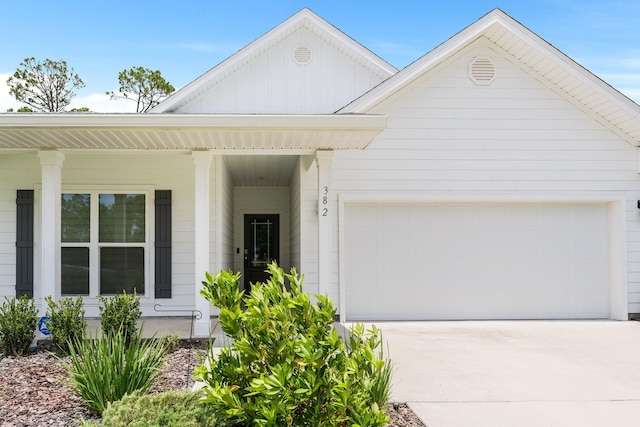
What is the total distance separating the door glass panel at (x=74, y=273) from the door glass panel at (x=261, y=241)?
5.01 metres

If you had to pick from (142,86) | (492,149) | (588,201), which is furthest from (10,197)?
(142,86)

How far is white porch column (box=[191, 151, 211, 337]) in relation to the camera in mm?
7359

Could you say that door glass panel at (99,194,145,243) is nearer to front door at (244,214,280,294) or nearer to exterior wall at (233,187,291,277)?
exterior wall at (233,187,291,277)

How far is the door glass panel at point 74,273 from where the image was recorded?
9.42 m

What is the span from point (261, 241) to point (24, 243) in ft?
18.9

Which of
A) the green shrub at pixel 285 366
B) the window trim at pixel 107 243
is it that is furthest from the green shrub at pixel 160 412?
the window trim at pixel 107 243

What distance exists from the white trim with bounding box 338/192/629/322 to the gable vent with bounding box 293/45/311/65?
3546 mm

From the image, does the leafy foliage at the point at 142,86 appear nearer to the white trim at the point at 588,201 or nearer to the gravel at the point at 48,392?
the white trim at the point at 588,201

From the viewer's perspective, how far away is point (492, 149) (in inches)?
365

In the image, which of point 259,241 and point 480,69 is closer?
point 480,69

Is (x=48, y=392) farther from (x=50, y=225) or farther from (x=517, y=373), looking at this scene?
(x=517, y=373)

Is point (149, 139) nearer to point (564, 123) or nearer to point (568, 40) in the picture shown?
point (564, 123)

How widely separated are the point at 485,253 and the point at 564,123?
2.48 meters

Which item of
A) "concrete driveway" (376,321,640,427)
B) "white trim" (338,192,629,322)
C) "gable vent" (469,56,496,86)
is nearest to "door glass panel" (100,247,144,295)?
"white trim" (338,192,629,322)
